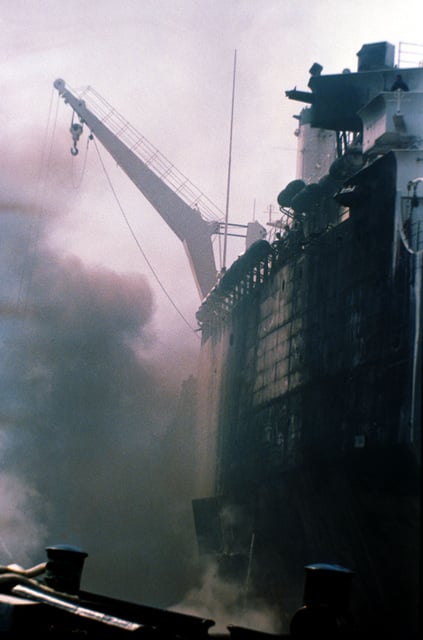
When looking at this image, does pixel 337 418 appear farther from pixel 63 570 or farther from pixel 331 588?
pixel 331 588

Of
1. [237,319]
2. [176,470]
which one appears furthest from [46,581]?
[176,470]

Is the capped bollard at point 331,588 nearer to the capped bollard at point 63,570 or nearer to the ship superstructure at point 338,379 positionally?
the ship superstructure at point 338,379

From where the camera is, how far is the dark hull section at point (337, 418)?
16.9 metres

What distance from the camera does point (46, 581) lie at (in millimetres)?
12719

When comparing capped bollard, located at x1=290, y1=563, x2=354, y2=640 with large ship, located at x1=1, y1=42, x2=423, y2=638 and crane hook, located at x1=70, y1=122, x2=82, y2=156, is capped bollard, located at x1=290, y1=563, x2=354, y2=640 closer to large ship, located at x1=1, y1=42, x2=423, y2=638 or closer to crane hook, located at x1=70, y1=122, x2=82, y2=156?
large ship, located at x1=1, y1=42, x2=423, y2=638

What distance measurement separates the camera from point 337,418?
20.4m

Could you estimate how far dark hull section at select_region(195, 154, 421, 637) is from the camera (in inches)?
664

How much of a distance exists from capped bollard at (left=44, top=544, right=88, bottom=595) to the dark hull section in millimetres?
5503

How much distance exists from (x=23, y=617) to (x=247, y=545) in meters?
17.7

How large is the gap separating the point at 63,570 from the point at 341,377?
1000cm

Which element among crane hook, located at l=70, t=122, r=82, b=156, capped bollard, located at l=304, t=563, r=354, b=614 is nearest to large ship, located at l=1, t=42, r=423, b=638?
capped bollard, located at l=304, t=563, r=354, b=614

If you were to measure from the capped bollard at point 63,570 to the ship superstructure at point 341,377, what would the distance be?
549cm

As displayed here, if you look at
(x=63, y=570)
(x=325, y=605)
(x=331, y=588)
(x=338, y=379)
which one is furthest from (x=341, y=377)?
(x=325, y=605)

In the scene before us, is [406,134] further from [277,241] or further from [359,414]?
[277,241]
